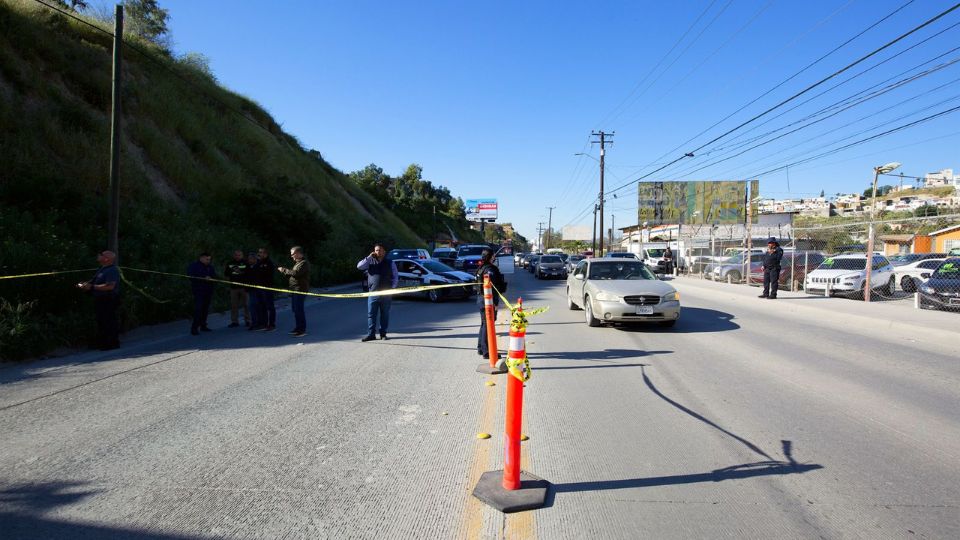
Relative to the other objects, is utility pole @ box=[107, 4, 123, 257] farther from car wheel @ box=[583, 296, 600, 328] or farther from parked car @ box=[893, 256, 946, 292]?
parked car @ box=[893, 256, 946, 292]

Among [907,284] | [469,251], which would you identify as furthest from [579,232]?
[907,284]

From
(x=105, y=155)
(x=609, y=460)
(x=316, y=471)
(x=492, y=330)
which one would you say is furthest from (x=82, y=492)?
(x=105, y=155)

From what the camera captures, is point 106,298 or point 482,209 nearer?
point 106,298

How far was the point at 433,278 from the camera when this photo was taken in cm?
1736

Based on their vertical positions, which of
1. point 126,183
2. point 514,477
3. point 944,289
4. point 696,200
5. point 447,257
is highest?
point 696,200

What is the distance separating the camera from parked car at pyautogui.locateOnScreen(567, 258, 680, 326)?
34.6ft

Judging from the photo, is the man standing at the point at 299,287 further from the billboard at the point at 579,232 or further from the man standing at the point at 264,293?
the billboard at the point at 579,232

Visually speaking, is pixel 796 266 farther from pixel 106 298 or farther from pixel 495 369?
pixel 106 298

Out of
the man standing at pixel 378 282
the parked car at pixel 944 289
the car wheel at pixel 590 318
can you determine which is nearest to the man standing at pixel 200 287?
the man standing at pixel 378 282

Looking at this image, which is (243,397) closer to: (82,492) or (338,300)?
(82,492)

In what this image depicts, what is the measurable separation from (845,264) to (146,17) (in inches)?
2091

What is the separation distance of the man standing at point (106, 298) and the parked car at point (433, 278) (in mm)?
8912

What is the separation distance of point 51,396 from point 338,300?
12.2 meters

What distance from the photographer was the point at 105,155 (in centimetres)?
1864
